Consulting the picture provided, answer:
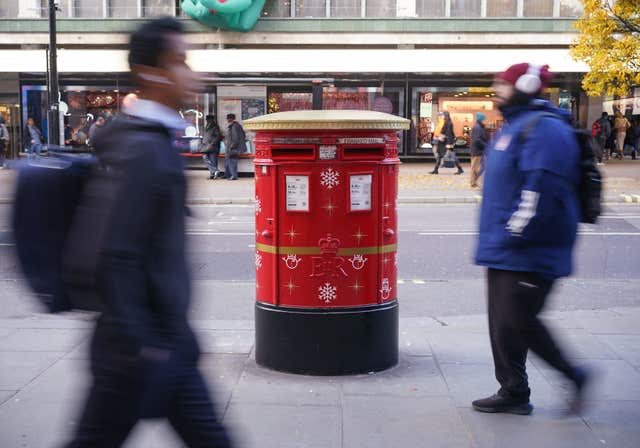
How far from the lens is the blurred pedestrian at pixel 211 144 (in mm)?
21609

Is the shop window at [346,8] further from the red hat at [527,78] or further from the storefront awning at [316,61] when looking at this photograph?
the red hat at [527,78]

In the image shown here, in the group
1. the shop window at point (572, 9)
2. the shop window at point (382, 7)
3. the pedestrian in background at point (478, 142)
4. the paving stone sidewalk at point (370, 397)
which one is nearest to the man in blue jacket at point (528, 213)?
the paving stone sidewalk at point (370, 397)

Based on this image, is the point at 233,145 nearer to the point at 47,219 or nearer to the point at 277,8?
the point at 277,8

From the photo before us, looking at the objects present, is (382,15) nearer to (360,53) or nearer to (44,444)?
(360,53)

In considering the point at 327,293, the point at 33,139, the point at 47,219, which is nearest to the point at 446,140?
the point at 33,139

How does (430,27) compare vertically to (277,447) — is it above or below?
above

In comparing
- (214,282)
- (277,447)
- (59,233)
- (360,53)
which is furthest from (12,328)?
(360,53)

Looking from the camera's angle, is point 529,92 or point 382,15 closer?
point 529,92

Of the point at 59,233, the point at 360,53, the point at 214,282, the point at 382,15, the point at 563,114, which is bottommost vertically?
the point at 214,282

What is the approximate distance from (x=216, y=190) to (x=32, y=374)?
14.3 m

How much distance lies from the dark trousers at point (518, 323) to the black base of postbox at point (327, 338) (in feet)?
3.10

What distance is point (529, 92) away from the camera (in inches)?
161

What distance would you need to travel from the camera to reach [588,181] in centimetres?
406

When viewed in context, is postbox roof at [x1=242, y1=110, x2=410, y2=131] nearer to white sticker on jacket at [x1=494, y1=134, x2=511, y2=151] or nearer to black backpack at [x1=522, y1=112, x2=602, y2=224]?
white sticker on jacket at [x1=494, y1=134, x2=511, y2=151]
